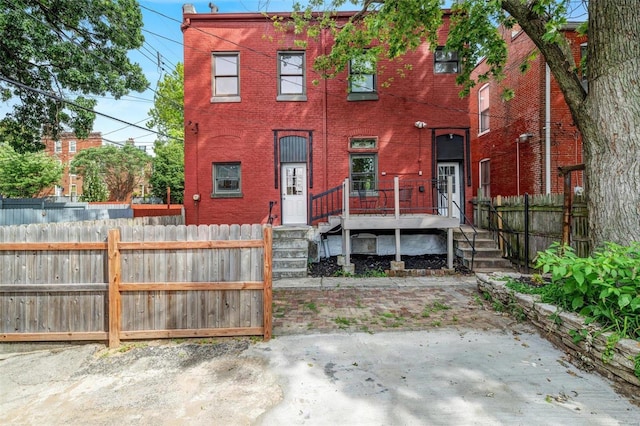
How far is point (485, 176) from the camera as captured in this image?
15.0m

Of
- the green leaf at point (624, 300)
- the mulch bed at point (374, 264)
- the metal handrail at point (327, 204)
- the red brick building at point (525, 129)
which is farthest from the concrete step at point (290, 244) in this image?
the red brick building at point (525, 129)

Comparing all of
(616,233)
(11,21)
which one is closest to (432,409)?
(616,233)

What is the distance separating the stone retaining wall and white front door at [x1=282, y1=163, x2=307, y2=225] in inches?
272

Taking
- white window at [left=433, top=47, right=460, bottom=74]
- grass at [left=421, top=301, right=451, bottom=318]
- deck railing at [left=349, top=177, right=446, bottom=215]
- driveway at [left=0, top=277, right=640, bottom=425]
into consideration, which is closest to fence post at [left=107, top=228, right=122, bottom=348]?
driveway at [left=0, top=277, right=640, bottom=425]

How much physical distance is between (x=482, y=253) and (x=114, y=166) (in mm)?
36944

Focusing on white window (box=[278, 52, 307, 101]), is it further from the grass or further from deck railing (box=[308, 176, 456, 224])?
the grass

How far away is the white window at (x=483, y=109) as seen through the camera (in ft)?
46.7

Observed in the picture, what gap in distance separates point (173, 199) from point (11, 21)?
70.4 ft

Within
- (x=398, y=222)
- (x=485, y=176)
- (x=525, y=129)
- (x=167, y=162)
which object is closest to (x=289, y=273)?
(x=398, y=222)

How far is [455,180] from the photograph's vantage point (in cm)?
1081

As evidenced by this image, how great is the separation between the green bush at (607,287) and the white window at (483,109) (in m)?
12.4

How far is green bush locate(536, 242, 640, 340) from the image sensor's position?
3.04 m

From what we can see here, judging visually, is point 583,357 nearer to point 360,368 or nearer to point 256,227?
point 360,368

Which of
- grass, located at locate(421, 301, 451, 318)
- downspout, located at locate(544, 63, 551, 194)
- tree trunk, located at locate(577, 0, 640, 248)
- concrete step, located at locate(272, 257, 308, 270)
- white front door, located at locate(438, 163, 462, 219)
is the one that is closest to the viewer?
tree trunk, located at locate(577, 0, 640, 248)
